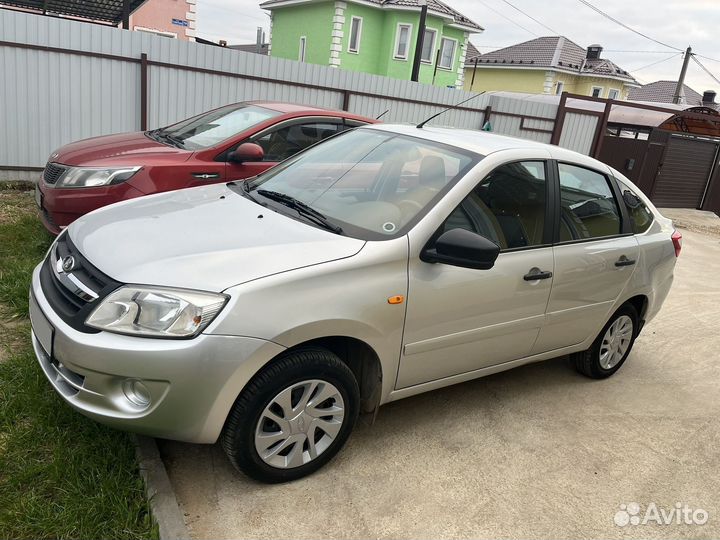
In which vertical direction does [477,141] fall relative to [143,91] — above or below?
above

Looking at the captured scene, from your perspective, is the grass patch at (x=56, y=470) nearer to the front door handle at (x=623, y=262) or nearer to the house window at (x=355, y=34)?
the front door handle at (x=623, y=262)

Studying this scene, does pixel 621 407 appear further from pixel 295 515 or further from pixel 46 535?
pixel 46 535

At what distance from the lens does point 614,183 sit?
4.13 metres

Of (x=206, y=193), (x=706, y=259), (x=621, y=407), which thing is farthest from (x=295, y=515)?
(x=706, y=259)

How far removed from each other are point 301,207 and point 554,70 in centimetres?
4111

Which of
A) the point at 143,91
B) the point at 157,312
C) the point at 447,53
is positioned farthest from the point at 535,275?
the point at 447,53

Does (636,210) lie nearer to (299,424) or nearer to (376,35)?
(299,424)

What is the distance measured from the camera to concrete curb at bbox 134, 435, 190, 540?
2377 mm

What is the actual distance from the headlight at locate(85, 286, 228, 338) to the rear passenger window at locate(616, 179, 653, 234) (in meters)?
3.09

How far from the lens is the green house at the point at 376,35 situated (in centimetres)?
2989

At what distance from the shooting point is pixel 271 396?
8.48 feet

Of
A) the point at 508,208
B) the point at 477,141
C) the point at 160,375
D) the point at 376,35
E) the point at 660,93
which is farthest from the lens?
the point at 660,93

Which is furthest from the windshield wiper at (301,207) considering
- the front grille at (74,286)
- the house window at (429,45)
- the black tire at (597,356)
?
the house window at (429,45)

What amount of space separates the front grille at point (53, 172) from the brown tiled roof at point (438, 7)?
2791 centimetres
